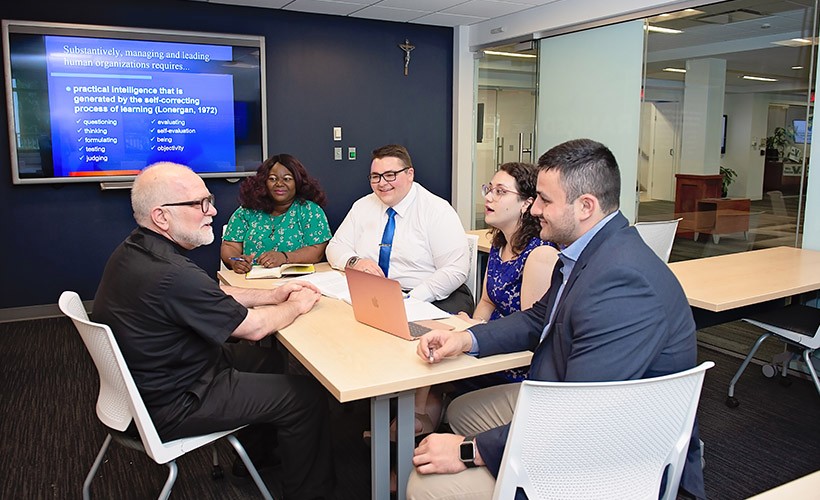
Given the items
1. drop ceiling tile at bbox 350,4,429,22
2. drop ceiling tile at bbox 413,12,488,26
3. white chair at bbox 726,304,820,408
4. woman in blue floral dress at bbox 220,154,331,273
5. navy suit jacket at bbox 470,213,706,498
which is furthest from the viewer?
drop ceiling tile at bbox 413,12,488,26

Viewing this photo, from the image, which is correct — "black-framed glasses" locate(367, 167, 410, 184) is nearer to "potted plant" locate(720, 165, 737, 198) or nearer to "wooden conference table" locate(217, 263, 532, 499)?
"wooden conference table" locate(217, 263, 532, 499)

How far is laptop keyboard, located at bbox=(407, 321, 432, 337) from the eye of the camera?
2.15 meters

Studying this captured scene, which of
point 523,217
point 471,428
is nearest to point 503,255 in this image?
point 523,217

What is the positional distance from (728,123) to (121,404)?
13.5 ft

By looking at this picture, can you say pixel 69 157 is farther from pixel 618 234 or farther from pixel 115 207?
pixel 618 234

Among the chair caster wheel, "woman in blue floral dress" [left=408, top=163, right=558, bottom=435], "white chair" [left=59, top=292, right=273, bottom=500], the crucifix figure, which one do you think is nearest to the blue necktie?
"woman in blue floral dress" [left=408, top=163, right=558, bottom=435]

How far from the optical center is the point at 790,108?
157 inches

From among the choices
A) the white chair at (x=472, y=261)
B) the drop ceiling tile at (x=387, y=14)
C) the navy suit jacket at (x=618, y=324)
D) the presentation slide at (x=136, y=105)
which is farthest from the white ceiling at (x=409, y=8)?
the navy suit jacket at (x=618, y=324)

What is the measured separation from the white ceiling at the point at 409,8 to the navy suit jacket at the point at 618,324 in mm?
4504

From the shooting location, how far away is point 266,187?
3.68 meters

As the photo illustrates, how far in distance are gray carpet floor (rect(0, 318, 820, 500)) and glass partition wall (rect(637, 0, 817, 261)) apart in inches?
40.5

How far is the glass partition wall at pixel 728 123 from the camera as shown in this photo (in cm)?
399

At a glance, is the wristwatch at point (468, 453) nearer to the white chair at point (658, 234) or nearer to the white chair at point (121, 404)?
the white chair at point (121, 404)

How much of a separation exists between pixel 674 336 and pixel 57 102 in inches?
200
